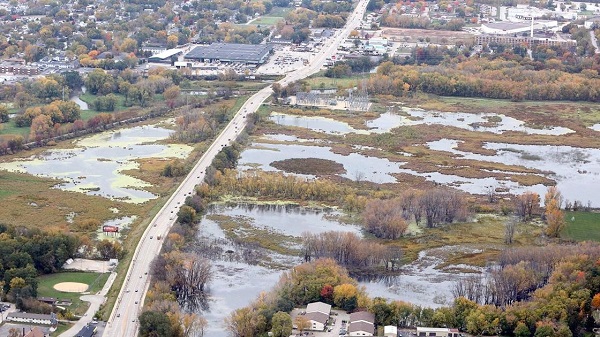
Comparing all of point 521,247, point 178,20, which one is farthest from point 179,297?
point 178,20

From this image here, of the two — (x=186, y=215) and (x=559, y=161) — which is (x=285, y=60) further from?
(x=186, y=215)

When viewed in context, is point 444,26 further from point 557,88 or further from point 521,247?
point 521,247

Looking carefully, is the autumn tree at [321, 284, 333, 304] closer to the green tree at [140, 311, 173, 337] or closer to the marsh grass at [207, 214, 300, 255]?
the green tree at [140, 311, 173, 337]

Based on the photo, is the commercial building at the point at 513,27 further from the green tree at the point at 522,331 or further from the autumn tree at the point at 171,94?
the green tree at the point at 522,331

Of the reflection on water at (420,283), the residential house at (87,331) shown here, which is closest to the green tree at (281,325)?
the reflection on water at (420,283)

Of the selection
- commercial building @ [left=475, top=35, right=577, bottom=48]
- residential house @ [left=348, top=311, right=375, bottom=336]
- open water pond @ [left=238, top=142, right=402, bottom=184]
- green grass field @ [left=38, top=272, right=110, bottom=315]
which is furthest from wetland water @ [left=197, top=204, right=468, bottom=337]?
commercial building @ [left=475, top=35, right=577, bottom=48]
